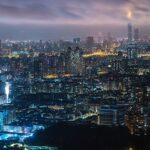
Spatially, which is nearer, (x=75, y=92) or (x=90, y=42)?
(x=75, y=92)

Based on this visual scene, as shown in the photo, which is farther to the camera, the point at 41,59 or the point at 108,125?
the point at 41,59

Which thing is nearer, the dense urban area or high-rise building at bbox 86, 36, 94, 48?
the dense urban area

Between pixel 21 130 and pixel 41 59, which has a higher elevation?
pixel 41 59

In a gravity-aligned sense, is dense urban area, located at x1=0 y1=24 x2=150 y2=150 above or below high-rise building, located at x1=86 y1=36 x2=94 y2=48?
Answer: below

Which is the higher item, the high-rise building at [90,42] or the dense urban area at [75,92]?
the high-rise building at [90,42]

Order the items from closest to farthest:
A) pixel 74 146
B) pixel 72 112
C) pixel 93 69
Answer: pixel 74 146
pixel 72 112
pixel 93 69

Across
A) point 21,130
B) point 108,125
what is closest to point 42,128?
point 21,130

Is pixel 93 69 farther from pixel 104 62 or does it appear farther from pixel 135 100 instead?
pixel 135 100

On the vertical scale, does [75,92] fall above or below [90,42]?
below

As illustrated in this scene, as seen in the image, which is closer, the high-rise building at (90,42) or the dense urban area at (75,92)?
the dense urban area at (75,92)

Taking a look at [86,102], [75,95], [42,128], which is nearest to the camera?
[42,128]
